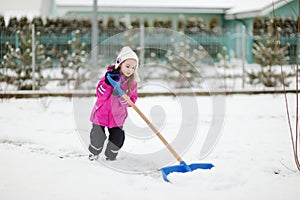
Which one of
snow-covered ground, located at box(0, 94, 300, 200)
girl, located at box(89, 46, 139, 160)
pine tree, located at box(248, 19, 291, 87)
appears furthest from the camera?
pine tree, located at box(248, 19, 291, 87)

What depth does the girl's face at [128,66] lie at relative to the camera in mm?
3497

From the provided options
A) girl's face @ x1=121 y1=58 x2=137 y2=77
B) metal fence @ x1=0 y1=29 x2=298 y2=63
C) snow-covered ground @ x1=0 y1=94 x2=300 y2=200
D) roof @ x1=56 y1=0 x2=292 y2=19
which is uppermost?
roof @ x1=56 y1=0 x2=292 y2=19

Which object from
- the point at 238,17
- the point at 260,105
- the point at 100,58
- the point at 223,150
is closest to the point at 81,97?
the point at 100,58

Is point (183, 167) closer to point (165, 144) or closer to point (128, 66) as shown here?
point (165, 144)

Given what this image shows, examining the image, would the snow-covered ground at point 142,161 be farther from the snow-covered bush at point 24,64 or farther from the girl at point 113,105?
the snow-covered bush at point 24,64

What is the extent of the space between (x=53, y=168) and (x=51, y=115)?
2.99 meters

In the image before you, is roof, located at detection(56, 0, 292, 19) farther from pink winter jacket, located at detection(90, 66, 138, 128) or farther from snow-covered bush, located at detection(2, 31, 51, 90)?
pink winter jacket, located at detection(90, 66, 138, 128)

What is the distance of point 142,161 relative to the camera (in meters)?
3.76

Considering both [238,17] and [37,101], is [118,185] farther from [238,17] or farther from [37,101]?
[238,17]

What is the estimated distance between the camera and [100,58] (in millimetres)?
9789

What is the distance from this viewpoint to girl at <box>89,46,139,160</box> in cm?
348

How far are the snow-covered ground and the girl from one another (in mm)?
159

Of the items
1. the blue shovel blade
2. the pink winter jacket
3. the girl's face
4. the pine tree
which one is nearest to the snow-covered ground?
the blue shovel blade

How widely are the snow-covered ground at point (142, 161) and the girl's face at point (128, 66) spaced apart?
2.63 ft
